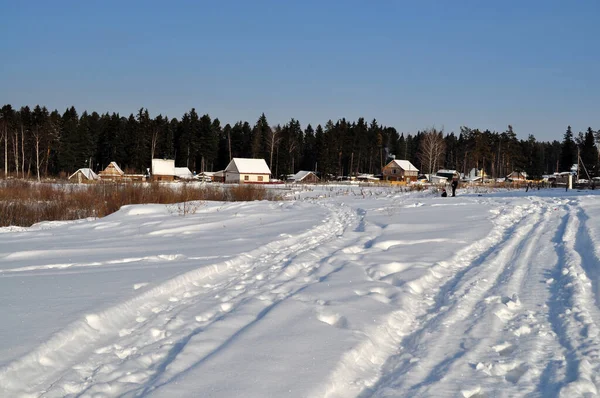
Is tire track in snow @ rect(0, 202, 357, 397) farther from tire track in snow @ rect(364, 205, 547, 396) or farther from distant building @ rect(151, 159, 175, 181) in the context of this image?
distant building @ rect(151, 159, 175, 181)

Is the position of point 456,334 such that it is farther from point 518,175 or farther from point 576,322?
point 518,175

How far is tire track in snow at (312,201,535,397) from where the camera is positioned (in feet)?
10.8

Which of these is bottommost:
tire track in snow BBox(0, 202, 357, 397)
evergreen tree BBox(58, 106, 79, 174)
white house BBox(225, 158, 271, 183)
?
tire track in snow BBox(0, 202, 357, 397)

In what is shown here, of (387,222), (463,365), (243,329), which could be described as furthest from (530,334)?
(387,222)

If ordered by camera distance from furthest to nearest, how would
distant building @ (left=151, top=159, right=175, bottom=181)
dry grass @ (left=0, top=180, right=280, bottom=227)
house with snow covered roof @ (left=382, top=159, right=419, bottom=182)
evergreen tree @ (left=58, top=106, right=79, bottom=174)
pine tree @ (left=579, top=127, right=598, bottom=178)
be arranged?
house with snow covered roof @ (left=382, top=159, right=419, bottom=182) → pine tree @ (left=579, top=127, right=598, bottom=178) → evergreen tree @ (left=58, top=106, right=79, bottom=174) → distant building @ (left=151, top=159, right=175, bottom=181) → dry grass @ (left=0, top=180, right=280, bottom=227)

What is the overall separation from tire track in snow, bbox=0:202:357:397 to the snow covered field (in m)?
0.02

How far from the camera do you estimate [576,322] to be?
4.49m

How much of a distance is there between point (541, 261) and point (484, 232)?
293cm

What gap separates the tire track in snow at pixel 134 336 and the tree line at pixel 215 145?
173ft

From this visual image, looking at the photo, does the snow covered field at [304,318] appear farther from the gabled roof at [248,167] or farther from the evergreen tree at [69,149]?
Result: the evergreen tree at [69,149]

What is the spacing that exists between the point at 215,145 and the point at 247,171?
2021 cm

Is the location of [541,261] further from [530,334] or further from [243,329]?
[243,329]

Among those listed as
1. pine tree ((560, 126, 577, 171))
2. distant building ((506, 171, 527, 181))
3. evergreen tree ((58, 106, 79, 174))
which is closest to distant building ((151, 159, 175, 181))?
evergreen tree ((58, 106, 79, 174))

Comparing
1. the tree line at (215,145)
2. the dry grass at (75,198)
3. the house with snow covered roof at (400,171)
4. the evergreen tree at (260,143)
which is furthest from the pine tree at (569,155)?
the dry grass at (75,198)
